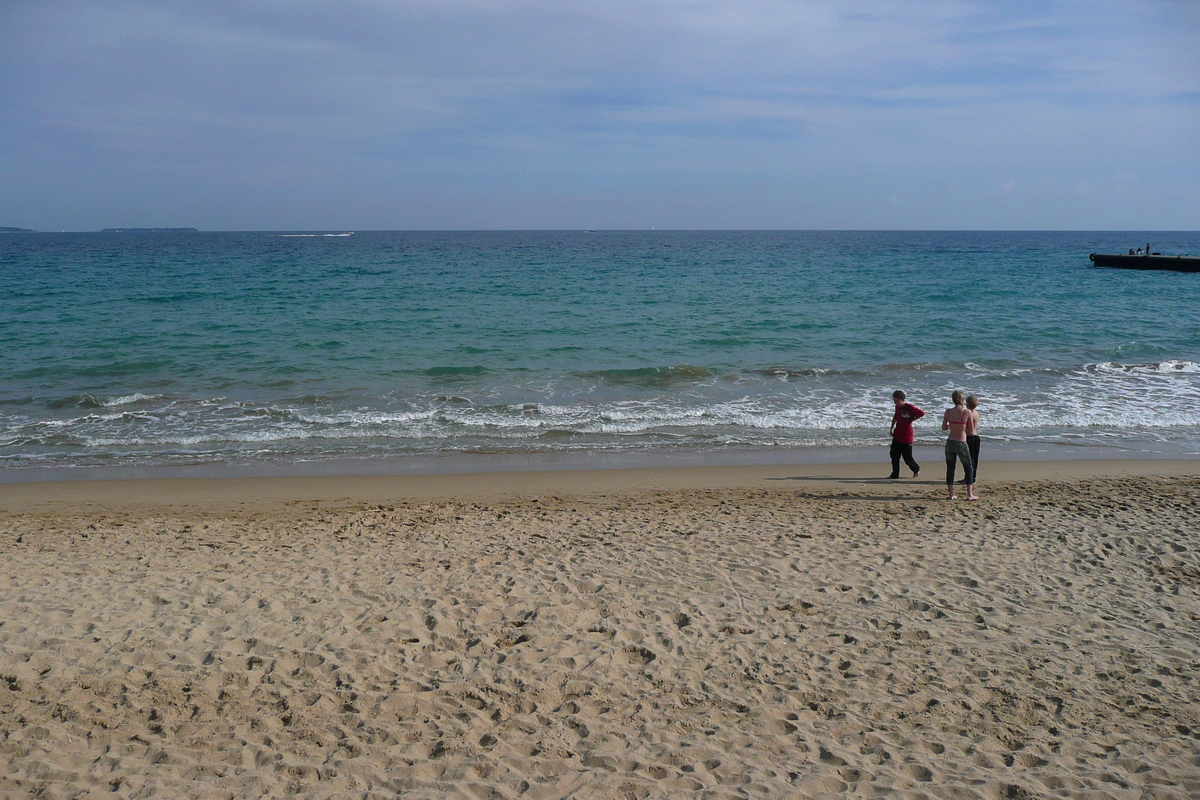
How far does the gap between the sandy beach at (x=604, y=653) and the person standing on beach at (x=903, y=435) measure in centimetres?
173

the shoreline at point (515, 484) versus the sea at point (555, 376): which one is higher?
the sea at point (555, 376)

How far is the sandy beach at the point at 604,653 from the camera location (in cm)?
426

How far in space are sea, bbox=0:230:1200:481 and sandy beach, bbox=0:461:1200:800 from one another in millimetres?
3525

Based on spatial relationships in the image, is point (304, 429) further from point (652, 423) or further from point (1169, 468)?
point (1169, 468)

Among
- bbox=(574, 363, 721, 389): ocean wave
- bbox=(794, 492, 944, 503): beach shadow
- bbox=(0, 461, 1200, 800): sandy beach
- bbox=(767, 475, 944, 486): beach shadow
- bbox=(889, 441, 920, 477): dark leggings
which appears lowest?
bbox=(0, 461, 1200, 800): sandy beach

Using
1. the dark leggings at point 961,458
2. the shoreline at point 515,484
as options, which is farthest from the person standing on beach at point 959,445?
the shoreline at point 515,484

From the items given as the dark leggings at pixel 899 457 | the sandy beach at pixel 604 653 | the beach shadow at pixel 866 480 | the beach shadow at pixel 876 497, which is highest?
the dark leggings at pixel 899 457

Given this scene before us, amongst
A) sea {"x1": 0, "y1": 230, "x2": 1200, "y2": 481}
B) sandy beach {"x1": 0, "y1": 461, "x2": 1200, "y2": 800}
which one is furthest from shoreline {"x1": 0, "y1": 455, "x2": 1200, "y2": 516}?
sandy beach {"x1": 0, "y1": 461, "x2": 1200, "y2": 800}

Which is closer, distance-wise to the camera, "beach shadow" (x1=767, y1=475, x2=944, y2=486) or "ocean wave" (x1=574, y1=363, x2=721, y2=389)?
"beach shadow" (x1=767, y1=475, x2=944, y2=486)

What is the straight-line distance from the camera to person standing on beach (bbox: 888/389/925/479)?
10273 millimetres

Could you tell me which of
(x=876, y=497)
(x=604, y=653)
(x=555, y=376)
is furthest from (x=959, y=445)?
(x=555, y=376)

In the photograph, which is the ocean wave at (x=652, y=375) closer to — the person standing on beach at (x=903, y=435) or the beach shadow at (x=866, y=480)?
the beach shadow at (x=866, y=480)

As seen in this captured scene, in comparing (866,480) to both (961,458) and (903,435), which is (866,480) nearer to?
(903,435)

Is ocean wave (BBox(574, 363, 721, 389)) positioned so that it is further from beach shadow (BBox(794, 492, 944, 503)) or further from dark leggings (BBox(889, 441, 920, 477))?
beach shadow (BBox(794, 492, 944, 503))
